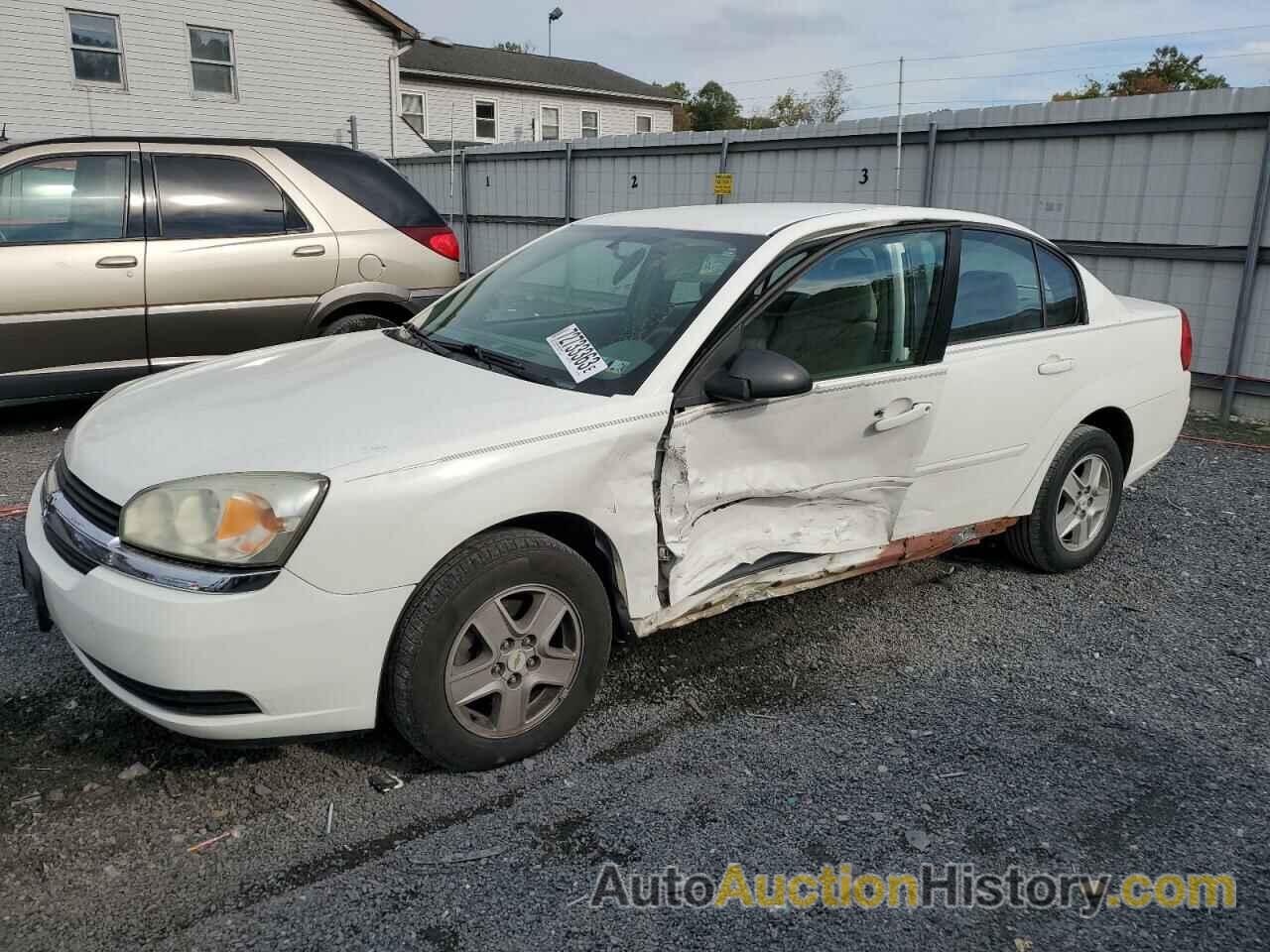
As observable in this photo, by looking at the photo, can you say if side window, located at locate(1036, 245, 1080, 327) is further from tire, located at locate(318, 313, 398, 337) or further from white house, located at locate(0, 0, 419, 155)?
white house, located at locate(0, 0, 419, 155)

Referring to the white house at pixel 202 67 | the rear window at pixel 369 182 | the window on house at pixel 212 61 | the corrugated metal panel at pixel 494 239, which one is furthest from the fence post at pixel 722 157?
the window on house at pixel 212 61

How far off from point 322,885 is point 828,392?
7.23 ft

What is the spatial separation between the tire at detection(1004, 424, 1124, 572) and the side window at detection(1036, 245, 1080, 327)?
0.51m

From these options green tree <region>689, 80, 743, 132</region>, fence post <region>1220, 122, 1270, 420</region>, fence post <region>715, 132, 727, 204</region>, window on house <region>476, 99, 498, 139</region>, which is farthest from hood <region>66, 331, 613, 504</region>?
green tree <region>689, 80, 743, 132</region>

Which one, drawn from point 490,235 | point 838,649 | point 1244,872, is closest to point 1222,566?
point 838,649

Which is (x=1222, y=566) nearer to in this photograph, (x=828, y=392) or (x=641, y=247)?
(x=828, y=392)

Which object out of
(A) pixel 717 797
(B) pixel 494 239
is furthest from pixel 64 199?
(B) pixel 494 239

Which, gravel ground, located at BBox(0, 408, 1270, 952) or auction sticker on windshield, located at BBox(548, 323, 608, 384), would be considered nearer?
gravel ground, located at BBox(0, 408, 1270, 952)

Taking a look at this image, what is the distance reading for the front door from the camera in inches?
A: 131

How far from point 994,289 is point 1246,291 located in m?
4.73

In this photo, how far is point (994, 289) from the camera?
4.26 metres

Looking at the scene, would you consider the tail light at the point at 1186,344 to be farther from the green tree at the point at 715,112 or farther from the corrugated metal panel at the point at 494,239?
the green tree at the point at 715,112

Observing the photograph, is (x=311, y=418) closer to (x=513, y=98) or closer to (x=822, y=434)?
(x=822, y=434)

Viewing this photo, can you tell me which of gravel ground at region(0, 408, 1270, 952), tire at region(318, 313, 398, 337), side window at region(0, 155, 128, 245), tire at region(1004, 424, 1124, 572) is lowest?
gravel ground at region(0, 408, 1270, 952)
